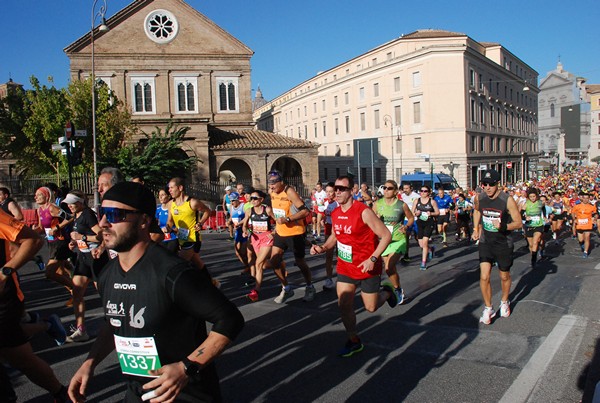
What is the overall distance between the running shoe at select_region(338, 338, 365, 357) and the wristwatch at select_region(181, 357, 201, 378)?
11.6 ft

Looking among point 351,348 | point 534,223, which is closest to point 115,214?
point 351,348

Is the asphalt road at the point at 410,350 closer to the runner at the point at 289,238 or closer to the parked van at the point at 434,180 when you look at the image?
the runner at the point at 289,238

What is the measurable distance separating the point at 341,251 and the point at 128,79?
114 feet

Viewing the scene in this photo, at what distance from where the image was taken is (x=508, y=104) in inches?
2650

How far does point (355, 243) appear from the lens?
5.73 meters

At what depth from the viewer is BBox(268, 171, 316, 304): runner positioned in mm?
8117

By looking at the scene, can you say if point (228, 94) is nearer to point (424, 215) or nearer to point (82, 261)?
point (424, 215)

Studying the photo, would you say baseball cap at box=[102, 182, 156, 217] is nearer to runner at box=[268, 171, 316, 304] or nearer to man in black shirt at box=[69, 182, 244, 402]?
man in black shirt at box=[69, 182, 244, 402]

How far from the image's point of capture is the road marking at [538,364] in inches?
177

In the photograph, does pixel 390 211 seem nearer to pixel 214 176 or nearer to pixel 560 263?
pixel 560 263

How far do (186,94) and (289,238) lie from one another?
3209 cm

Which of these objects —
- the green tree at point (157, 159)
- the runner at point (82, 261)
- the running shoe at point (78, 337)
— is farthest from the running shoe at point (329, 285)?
the green tree at point (157, 159)

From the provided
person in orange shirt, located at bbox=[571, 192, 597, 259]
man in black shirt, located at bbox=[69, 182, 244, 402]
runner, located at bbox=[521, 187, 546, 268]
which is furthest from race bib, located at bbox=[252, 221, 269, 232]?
person in orange shirt, located at bbox=[571, 192, 597, 259]

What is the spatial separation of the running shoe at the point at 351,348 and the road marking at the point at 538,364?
65.1 inches
